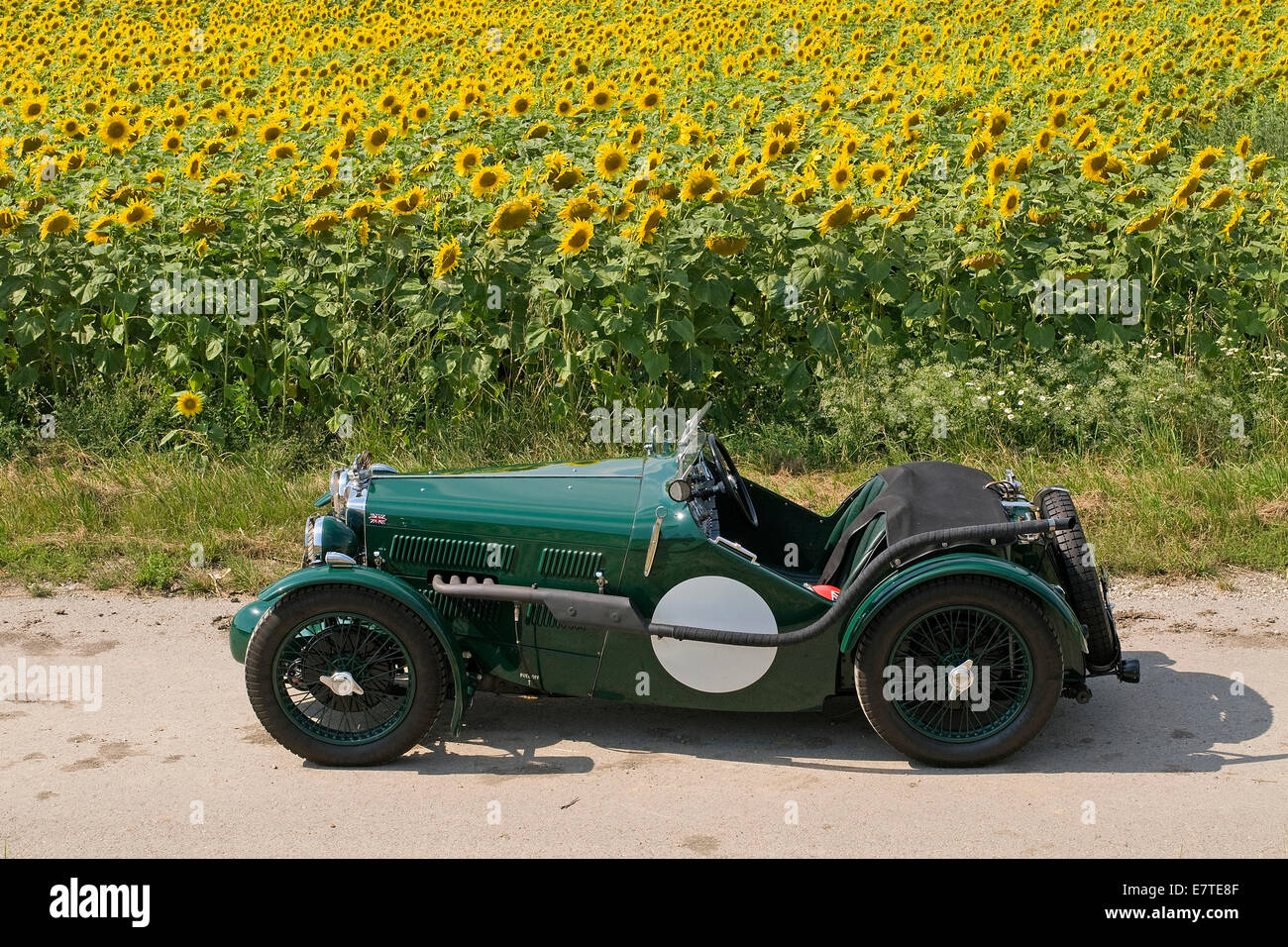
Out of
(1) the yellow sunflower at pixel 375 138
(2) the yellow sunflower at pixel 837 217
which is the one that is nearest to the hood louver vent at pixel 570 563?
(2) the yellow sunflower at pixel 837 217

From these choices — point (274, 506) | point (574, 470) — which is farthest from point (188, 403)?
point (574, 470)

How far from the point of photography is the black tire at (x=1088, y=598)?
507cm

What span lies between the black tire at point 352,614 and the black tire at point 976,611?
1.46m

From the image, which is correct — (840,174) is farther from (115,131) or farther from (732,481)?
(115,131)

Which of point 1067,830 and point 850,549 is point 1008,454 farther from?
point 1067,830

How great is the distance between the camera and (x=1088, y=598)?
5070 millimetres

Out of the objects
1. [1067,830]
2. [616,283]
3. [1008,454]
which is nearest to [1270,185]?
[1008,454]

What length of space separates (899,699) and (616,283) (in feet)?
12.7

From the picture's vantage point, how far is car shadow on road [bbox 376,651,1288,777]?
16.4 feet

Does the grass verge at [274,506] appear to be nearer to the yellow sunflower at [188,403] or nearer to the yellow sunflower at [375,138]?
the yellow sunflower at [188,403]

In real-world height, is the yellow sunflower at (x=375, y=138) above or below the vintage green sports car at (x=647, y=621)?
above

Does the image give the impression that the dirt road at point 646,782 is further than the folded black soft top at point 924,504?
No

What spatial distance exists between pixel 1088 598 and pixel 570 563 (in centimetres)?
181

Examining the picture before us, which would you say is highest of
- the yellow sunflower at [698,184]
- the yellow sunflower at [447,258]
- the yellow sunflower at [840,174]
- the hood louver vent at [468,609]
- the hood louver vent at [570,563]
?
the yellow sunflower at [840,174]
